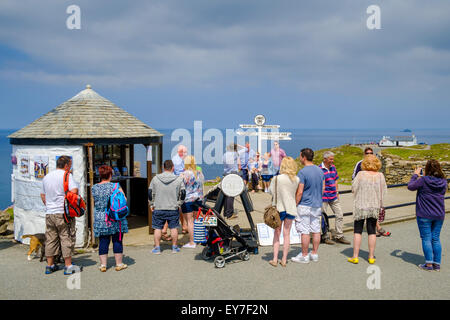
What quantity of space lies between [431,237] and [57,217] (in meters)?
6.12

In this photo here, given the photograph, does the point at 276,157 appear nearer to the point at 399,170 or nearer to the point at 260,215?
the point at 260,215

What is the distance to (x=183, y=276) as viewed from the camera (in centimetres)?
562

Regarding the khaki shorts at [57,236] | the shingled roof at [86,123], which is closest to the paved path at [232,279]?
the khaki shorts at [57,236]

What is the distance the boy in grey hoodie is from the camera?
658cm

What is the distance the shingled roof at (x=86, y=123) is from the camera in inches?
299

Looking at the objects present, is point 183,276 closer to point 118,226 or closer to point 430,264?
point 118,226

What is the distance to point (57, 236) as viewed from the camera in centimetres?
586

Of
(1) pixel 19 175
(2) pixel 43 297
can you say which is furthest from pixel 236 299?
(1) pixel 19 175

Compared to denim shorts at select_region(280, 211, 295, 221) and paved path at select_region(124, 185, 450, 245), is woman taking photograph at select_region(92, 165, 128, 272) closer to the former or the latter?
paved path at select_region(124, 185, 450, 245)

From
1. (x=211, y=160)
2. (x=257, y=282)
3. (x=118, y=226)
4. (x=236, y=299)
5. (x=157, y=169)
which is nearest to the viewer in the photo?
(x=236, y=299)

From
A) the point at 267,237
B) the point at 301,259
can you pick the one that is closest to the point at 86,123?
the point at 267,237

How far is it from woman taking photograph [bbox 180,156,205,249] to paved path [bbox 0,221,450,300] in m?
0.60

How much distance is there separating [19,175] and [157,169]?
3.07 metres

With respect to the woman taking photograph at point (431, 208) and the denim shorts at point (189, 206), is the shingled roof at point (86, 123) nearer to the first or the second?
the denim shorts at point (189, 206)
